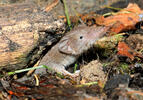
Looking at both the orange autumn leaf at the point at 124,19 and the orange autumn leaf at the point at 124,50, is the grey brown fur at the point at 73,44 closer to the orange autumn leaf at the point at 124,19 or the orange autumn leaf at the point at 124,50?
the orange autumn leaf at the point at 124,19

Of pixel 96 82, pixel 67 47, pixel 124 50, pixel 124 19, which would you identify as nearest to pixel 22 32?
pixel 67 47

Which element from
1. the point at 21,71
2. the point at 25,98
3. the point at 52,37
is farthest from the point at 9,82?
the point at 52,37

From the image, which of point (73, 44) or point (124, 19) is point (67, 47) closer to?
point (73, 44)

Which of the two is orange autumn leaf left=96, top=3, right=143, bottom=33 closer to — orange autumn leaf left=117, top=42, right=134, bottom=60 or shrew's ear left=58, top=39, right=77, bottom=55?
orange autumn leaf left=117, top=42, right=134, bottom=60

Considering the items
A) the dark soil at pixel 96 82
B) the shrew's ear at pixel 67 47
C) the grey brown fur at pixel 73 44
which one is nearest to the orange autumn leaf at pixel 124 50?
the dark soil at pixel 96 82

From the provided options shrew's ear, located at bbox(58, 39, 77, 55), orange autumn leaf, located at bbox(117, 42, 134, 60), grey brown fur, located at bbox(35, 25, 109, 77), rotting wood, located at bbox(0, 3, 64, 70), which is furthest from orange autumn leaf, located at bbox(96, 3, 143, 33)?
rotting wood, located at bbox(0, 3, 64, 70)

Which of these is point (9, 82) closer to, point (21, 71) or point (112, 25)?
point (21, 71)
